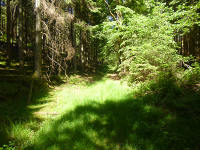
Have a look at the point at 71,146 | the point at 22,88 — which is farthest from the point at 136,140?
the point at 22,88

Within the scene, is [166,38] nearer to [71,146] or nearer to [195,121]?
[195,121]

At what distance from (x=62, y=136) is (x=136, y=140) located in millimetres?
1660

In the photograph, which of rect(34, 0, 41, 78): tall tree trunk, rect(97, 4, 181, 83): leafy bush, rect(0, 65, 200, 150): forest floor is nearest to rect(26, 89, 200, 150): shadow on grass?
rect(0, 65, 200, 150): forest floor

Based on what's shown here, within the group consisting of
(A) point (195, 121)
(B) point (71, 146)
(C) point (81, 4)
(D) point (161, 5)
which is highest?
(C) point (81, 4)

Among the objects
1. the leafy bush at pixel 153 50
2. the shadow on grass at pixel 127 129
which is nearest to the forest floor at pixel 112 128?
the shadow on grass at pixel 127 129

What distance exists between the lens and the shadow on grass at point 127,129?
2.30m

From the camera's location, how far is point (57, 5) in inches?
312

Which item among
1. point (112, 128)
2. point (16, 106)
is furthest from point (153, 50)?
point (16, 106)

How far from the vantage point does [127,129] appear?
2.85 m

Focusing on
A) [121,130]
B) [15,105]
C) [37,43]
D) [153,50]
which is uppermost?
[37,43]

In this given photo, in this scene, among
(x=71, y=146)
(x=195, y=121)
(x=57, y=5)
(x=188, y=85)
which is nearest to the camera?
(x=71, y=146)

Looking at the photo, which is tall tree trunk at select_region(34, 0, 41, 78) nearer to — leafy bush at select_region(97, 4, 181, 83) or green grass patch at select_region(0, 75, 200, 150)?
green grass patch at select_region(0, 75, 200, 150)

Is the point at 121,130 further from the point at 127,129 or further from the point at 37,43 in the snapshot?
the point at 37,43

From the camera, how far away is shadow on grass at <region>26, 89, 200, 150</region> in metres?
2.30
